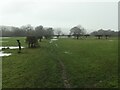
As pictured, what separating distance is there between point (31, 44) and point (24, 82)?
40.6 meters

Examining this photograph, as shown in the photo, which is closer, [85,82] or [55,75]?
[85,82]

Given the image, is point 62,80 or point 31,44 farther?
point 31,44

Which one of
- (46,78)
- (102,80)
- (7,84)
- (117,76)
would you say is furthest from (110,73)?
(7,84)

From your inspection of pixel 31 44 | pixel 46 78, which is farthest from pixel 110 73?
pixel 31 44

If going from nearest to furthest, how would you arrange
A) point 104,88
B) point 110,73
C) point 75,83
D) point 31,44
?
point 104,88, point 75,83, point 110,73, point 31,44

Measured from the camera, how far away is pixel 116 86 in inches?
548

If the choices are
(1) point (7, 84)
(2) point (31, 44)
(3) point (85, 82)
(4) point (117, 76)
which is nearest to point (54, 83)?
(3) point (85, 82)

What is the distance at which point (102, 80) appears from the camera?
1577cm

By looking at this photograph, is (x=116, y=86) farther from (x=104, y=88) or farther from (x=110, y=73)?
(x=110, y=73)

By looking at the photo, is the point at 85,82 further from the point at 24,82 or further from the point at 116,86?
the point at 24,82

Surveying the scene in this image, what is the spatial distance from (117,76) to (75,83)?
3869 mm

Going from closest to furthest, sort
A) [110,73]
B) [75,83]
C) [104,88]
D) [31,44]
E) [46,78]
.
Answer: [104,88] < [75,83] < [46,78] < [110,73] < [31,44]

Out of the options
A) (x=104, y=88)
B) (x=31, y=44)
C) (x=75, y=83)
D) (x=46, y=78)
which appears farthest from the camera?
(x=31, y=44)

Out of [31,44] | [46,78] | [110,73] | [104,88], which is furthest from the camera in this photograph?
[31,44]
